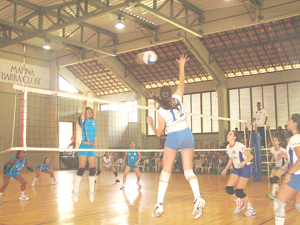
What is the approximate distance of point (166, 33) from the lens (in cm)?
1888

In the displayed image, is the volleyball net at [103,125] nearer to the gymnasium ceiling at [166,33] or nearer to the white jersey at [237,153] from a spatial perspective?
the gymnasium ceiling at [166,33]

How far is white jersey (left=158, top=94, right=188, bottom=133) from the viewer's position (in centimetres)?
413

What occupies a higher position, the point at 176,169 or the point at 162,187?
the point at 162,187

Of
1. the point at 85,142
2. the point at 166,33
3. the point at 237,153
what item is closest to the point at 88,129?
the point at 85,142

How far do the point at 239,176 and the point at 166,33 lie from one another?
14.5m

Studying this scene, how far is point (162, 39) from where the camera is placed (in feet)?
62.4

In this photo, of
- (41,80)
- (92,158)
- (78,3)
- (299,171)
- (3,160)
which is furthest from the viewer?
(41,80)

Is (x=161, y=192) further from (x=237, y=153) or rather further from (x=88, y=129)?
(x=88, y=129)

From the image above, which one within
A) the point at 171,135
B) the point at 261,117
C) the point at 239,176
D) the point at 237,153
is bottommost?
the point at 239,176

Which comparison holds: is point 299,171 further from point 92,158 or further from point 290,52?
point 290,52

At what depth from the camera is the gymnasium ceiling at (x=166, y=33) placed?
1507cm


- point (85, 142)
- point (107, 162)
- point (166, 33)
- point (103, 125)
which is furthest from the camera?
point (103, 125)

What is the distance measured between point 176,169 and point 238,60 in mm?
8815

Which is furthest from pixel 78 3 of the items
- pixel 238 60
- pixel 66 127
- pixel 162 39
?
pixel 66 127
